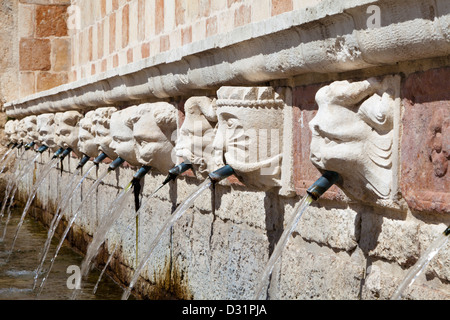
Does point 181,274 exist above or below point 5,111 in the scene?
below

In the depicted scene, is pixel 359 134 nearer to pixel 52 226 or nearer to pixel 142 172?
pixel 142 172

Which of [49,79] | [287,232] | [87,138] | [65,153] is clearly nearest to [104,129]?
[87,138]

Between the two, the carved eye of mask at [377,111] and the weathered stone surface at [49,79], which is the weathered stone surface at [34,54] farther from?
the carved eye of mask at [377,111]

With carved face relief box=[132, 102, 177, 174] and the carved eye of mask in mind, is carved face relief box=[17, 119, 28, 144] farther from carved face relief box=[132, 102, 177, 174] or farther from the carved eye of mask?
the carved eye of mask

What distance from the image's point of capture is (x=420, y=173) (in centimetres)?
240

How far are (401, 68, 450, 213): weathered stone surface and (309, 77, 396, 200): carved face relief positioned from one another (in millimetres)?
77

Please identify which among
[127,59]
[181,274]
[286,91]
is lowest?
[181,274]

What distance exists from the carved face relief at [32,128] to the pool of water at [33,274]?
1.73 m

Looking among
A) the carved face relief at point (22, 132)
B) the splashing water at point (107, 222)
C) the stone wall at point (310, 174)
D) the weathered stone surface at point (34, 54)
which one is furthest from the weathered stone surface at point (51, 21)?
the stone wall at point (310, 174)

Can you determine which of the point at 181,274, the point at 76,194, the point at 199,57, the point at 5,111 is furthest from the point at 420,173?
the point at 5,111

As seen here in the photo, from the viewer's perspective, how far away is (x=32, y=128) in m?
9.83

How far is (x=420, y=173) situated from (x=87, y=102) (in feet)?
14.6
